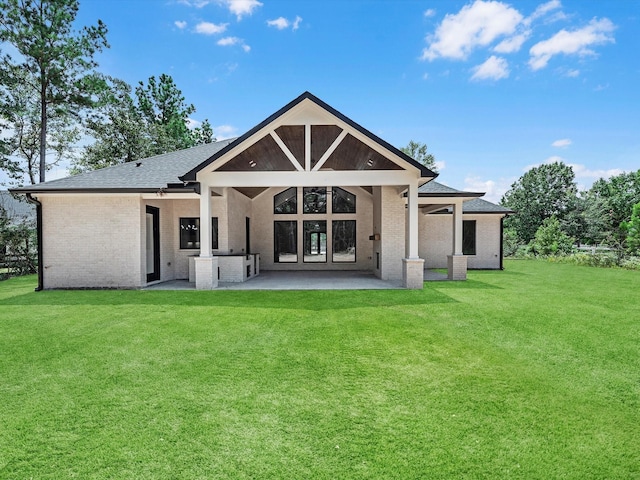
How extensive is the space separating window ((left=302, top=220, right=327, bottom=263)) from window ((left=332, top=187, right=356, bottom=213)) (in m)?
0.94

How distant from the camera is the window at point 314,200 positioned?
16516mm

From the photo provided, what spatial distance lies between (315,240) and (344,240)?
1405 millimetres

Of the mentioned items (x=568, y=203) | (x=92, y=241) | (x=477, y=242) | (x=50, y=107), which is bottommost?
(x=477, y=242)

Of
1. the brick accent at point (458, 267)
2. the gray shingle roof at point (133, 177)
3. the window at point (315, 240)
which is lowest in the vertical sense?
the brick accent at point (458, 267)

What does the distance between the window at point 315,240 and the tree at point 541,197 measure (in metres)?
32.1

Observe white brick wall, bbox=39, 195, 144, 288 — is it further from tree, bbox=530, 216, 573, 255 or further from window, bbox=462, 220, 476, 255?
tree, bbox=530, 216, 573, 255

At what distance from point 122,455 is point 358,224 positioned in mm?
14228

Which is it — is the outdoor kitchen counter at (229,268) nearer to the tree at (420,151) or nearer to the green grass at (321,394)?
the green grass at (321,394)

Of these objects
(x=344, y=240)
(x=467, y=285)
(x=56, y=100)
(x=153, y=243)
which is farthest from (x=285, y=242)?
(x=56, y=100)

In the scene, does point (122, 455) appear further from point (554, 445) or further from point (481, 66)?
point (481, 66)

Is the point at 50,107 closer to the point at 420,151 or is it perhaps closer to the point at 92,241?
the point at 92,241

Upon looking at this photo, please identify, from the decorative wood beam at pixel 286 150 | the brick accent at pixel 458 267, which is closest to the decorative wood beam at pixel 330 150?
the decorative wood beam at pixel 286 150

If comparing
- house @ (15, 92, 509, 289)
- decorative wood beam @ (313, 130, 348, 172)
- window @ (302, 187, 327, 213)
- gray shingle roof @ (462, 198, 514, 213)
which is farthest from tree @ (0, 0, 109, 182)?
gray shingle roof @ (462, 198, 514, 213)

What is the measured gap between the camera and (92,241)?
10.6 meters
